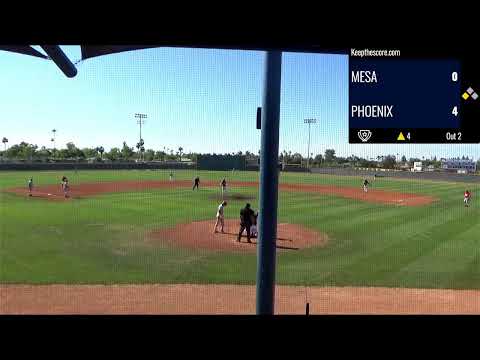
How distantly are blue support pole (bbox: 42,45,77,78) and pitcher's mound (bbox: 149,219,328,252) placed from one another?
742cm

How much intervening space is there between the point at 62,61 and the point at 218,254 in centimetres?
726

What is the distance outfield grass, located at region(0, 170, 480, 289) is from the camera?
10.5 meters

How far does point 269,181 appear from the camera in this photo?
6527mm

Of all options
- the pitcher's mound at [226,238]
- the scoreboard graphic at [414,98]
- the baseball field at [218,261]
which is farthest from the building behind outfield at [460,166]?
the scoreboard graphic at [414,98]

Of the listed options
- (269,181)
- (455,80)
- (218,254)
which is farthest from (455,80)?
(218,254)

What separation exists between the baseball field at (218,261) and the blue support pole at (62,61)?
13.9 ft

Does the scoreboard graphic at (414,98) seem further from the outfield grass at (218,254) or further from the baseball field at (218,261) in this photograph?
the outfield grass at (218,254)

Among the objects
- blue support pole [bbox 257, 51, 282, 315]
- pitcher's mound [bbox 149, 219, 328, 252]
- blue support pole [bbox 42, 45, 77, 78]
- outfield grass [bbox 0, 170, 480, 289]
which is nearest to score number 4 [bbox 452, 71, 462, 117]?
blue support pole [bbox 257, 51, 282, 315]

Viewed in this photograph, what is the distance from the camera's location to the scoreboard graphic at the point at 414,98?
4680 millimetres

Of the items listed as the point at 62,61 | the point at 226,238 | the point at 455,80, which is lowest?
the point at 226,238

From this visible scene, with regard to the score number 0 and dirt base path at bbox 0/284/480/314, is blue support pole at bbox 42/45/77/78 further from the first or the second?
the score number 0

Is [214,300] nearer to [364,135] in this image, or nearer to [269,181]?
[269,181]
